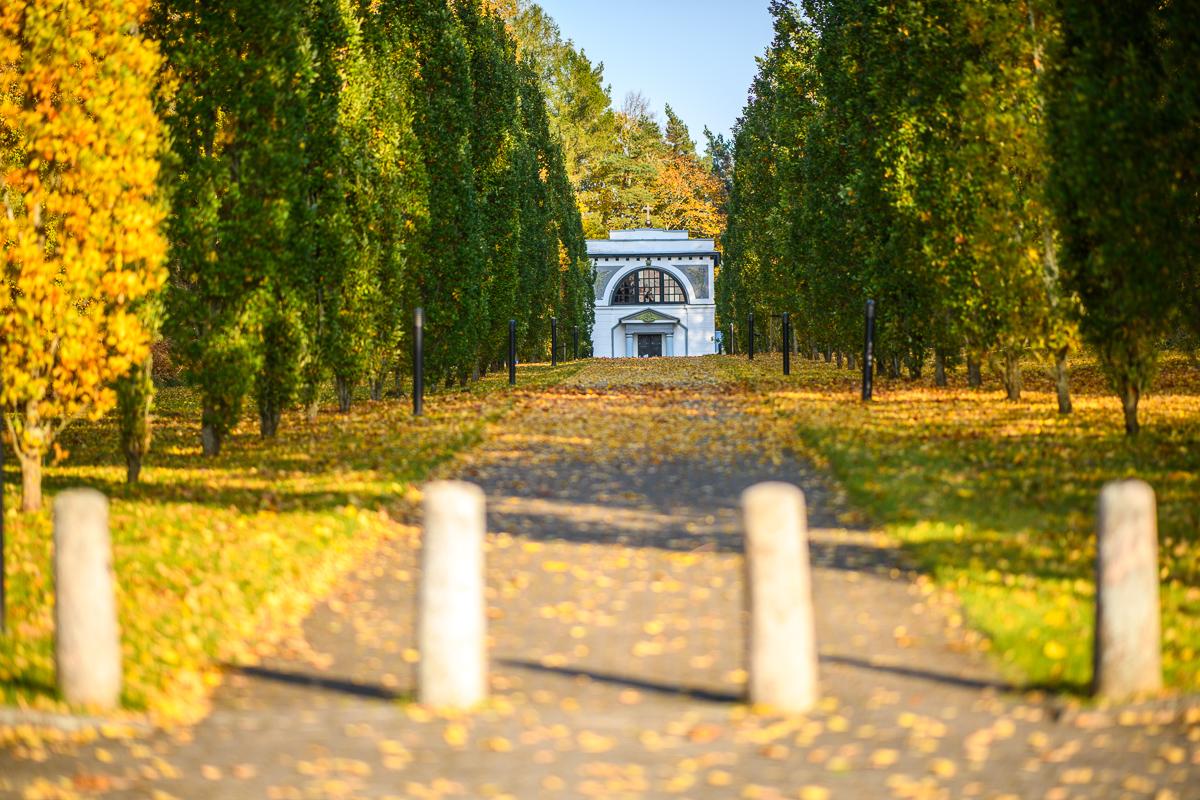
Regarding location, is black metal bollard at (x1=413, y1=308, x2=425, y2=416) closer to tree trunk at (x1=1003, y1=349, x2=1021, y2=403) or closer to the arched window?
tree trunk at (x1=1003, y1=349, x2=1021, y2=403)

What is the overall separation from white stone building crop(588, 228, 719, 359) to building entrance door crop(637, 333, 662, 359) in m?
0.66

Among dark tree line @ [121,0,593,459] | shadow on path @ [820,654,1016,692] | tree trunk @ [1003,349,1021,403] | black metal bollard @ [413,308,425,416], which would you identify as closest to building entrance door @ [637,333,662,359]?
dark tree line @ [121,0,593,459]

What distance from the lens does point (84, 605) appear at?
6.04 m

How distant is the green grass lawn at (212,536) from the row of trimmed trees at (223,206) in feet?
2.79

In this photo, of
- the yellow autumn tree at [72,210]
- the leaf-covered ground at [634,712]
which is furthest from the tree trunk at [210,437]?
the leaf-covered ground at [634,712]

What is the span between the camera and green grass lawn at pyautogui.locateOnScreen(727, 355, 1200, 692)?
23.5 feet

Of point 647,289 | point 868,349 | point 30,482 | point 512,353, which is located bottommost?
point 30,482

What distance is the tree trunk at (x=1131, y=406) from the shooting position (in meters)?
15.5

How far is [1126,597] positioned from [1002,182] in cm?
1507

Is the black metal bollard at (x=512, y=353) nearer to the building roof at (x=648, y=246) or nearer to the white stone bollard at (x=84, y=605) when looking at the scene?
the white stone bollard at (x=84, y=605)

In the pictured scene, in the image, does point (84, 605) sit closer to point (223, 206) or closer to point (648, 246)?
point (223, 206)

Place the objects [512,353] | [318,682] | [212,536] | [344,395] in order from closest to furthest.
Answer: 1. [318,682]
2. [212,536]
3. [344,395]
4. [512,353]

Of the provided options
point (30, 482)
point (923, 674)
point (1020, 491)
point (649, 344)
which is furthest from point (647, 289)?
point (923, 674)

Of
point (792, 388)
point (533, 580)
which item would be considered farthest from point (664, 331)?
point (533, 580)
